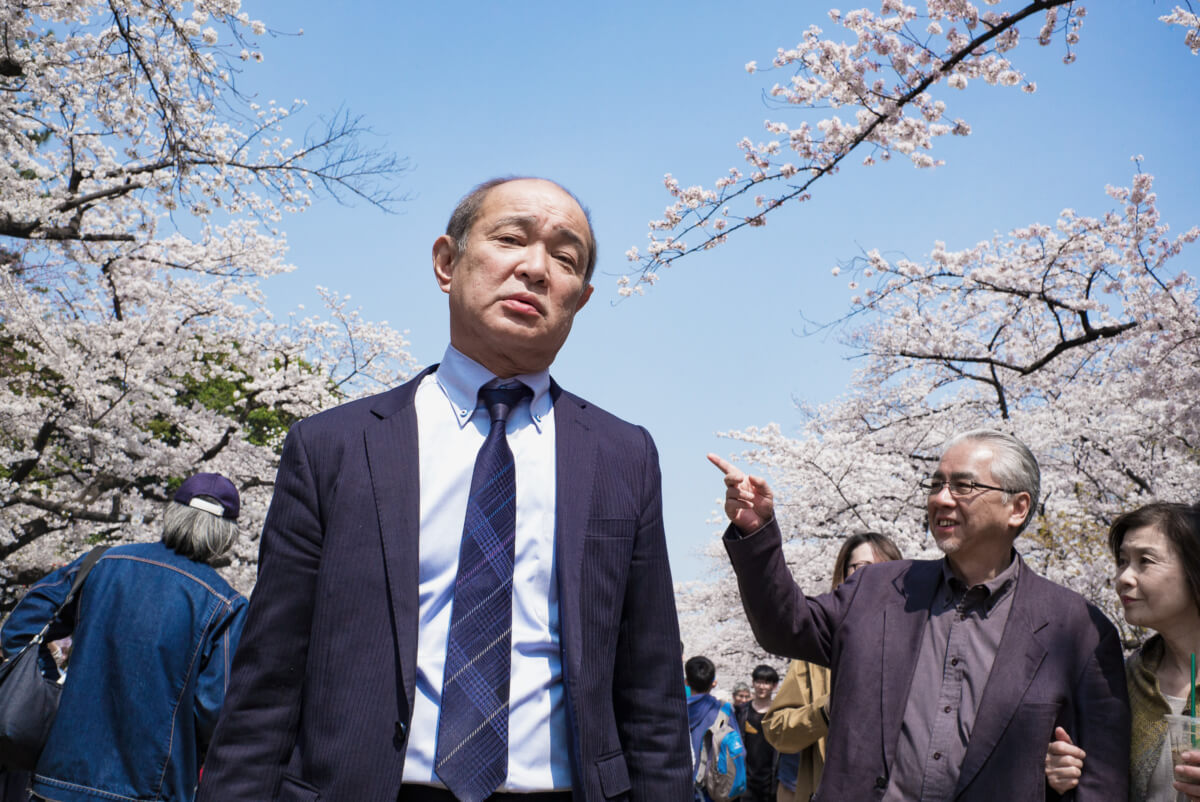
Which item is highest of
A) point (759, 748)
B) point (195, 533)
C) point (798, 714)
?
point (195, 533)

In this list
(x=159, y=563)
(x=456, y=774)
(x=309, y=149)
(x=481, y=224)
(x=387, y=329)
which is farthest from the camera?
(x=387, y=329)

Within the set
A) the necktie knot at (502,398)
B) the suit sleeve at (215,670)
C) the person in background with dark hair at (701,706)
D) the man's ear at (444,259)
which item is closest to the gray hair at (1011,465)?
the necktie knot at (502,398)

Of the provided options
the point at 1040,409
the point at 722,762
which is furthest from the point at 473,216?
the point at 1040,409

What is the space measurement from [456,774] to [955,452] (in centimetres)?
209

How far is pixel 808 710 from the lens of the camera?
382cm

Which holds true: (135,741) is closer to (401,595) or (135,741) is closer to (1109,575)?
(401,595)

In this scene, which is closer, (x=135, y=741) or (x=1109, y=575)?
(x=135, y=741)

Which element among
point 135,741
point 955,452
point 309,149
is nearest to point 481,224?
point 955,452

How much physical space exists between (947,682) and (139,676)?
2.71 m

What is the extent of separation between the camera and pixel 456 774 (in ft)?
5.21

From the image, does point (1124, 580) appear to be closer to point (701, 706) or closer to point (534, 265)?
point (534, 265)

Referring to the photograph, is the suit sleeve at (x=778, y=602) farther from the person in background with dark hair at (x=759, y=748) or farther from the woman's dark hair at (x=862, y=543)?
the person in background with dark hair at (x=759, y=748)

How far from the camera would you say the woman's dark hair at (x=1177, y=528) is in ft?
9.02

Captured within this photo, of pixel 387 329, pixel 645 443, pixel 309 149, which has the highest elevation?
pixel 387 329
